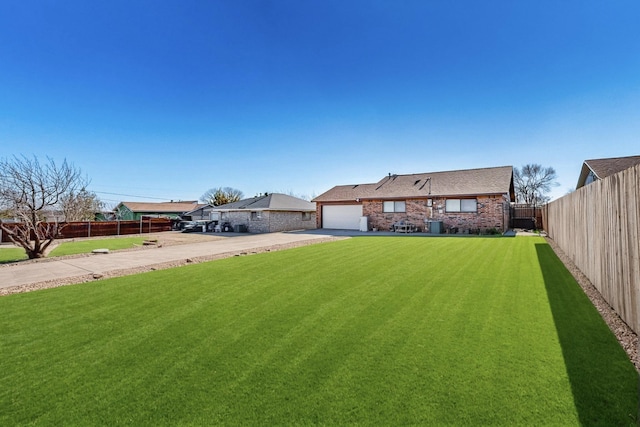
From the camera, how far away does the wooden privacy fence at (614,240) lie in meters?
3.49

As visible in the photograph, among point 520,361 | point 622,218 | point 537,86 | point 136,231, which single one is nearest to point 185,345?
point 520,361

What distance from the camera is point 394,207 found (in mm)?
21984

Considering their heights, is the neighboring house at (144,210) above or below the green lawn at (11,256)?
above

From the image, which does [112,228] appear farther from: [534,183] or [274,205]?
[534,183]

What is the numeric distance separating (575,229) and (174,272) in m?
10.2

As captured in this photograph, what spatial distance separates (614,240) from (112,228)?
27869 mm

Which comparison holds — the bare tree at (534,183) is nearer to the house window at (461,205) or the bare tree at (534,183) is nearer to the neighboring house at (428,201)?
the neighboring house at (428,201)

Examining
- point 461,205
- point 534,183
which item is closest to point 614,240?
point 461,205

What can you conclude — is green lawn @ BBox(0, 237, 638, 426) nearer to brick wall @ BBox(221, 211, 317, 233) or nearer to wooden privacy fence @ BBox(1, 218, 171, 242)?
brick wall @ BBox(221, 211, 317, 233)

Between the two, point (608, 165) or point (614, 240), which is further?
point (608, 165)

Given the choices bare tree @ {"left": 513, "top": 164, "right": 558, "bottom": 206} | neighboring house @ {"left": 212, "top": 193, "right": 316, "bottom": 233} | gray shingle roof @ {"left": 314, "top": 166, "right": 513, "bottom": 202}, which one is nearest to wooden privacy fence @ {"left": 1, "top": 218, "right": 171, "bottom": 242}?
neighboring house @ {"left": 212, "top": 193, "right": 316, "bottom": 233}

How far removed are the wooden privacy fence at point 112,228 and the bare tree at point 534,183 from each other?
132 feet

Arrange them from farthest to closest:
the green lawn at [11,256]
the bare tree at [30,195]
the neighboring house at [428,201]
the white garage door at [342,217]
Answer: the white garage door at [342,217] < the neighboring house at [428,201] < the green lawn at [11,256] < the bare tree at [30,195]

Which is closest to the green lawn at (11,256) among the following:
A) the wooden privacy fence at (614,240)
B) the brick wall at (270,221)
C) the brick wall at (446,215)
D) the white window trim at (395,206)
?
the brick wall at (270,221)
